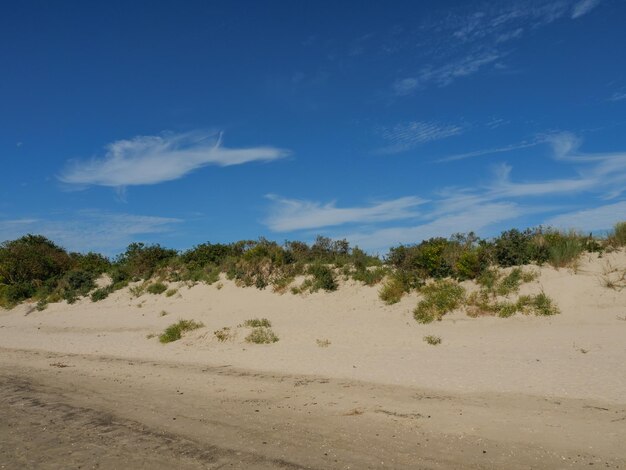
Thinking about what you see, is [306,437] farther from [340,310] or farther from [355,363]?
[340,310]

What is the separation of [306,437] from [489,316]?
1042 cm

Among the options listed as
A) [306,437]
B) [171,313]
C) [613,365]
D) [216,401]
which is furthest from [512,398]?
[171,313]

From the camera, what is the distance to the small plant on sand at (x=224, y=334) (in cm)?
1730

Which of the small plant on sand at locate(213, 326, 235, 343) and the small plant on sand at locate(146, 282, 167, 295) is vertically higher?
the small plant on sand at locate(146, 282, 167, 295)

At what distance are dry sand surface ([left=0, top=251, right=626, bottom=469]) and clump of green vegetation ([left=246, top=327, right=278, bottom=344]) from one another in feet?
1.47

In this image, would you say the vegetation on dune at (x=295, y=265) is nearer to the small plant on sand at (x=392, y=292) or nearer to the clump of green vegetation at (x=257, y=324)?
the small plant on sand at (x=392, y=292)

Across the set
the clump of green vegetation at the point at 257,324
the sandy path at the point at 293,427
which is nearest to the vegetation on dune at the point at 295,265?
the clump of green vegetation at the point at 257,324

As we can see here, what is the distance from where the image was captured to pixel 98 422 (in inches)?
341

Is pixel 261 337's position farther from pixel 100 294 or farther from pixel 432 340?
pixel 100 294

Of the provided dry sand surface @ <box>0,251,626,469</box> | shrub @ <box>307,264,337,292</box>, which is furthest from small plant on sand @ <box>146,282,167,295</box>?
shrub @ <box>307,264,337,292</box>

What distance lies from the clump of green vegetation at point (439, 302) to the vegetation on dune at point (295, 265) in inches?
2.3

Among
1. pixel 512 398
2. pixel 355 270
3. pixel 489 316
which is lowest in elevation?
pixel 512 398

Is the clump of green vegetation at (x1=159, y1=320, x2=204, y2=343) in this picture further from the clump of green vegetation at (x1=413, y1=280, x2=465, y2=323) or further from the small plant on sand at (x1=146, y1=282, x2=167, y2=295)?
the clump of green vegetation at (x1=413, y1=280, x2=465, y2=323)

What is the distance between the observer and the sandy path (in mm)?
6668
